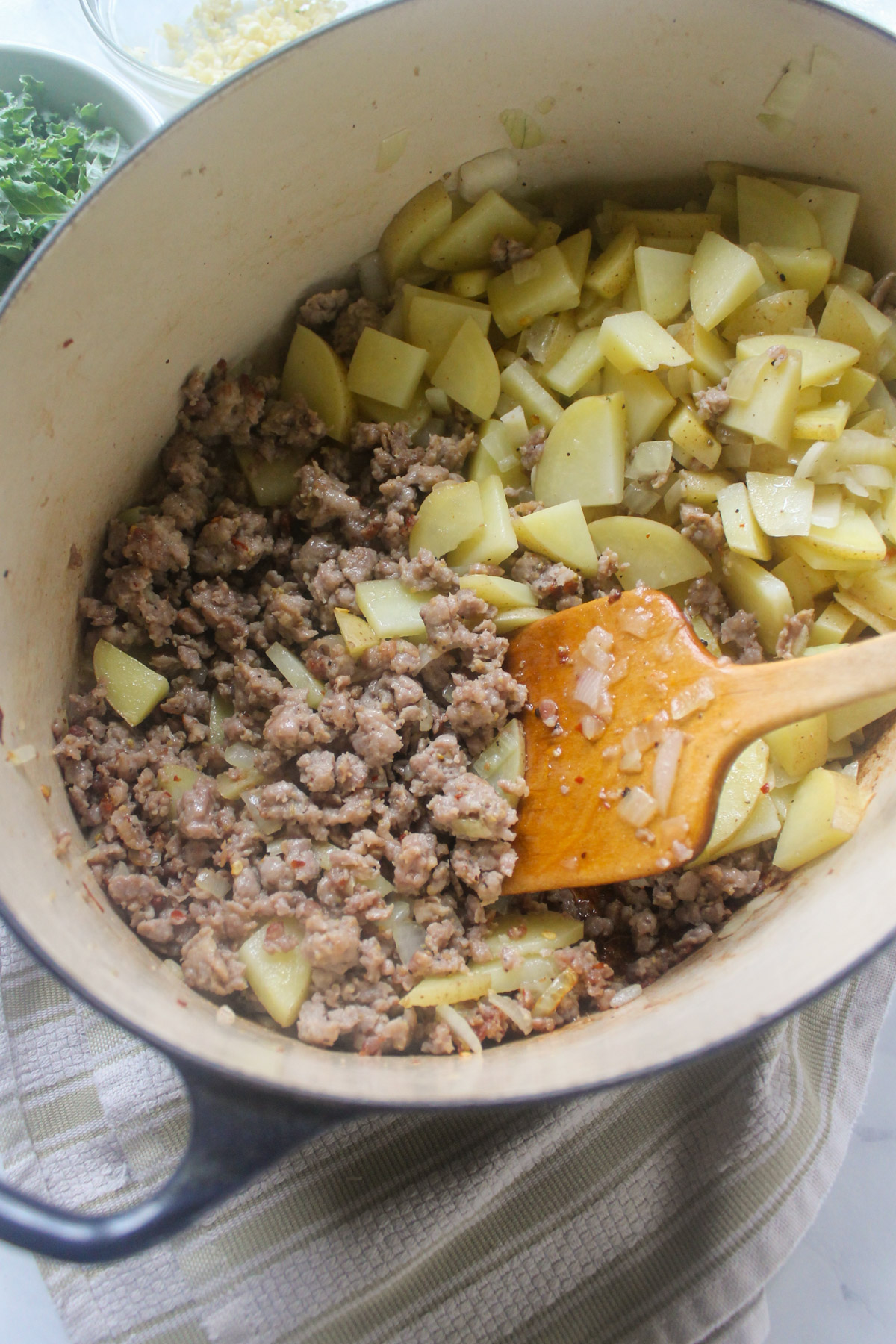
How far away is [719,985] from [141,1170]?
1.24 meters

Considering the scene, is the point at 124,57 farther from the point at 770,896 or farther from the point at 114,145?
the point at 770,896

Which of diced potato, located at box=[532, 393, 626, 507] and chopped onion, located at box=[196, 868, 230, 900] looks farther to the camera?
diced potato, located at box=[532, 393, 626, 507]

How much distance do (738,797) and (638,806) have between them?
0.80ft

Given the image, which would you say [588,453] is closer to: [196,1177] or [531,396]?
[531,396]

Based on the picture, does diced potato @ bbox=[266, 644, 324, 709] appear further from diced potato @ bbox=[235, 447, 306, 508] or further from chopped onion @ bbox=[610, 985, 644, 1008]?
chopped onion @ bbox=[610, 985, 644, 1008]

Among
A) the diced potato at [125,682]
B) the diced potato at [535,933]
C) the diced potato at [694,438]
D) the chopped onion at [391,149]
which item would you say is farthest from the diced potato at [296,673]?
the chopped onion at [391,149]

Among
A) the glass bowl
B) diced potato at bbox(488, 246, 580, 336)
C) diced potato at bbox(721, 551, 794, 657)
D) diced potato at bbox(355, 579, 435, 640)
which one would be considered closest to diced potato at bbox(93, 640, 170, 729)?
diced potato at bbox(355, 579, 435, 640)

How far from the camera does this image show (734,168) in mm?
2115

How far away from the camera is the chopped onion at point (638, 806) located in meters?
1.79

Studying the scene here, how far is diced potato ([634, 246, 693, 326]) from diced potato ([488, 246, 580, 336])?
0.15 m

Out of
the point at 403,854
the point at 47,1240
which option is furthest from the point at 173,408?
the point at 47,1240

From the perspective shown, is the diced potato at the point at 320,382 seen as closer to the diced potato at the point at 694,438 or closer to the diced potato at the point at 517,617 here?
the diced potato at the point at 517,617

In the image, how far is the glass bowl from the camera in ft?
9.30

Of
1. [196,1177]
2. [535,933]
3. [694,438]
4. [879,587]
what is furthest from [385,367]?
[196,1177]
